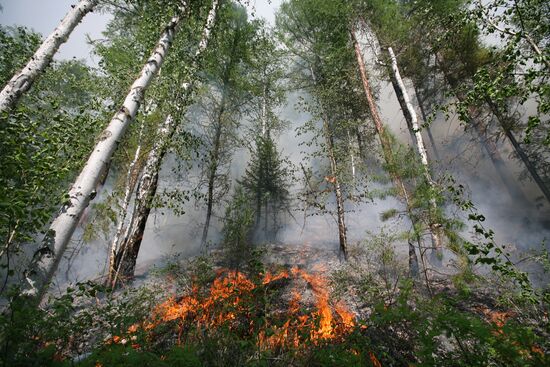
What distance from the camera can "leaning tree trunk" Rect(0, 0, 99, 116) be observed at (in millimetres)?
4578

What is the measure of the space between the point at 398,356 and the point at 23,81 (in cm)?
768

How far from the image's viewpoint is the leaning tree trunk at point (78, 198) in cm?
276

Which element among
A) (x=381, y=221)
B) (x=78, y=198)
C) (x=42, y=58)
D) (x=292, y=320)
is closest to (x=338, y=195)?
(x=381, y=221)

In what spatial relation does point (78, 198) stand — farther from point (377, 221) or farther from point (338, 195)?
point (377, 221)

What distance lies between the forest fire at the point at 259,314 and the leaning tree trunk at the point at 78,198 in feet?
3.42

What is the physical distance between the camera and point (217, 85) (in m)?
14.1

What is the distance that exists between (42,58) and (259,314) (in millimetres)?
6606

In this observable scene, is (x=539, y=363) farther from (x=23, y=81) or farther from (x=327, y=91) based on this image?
(x=327, y=91)

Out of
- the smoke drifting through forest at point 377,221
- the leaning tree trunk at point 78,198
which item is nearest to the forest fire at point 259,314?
the leaning tree trunk at point 78,198

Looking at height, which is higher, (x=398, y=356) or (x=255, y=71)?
(x=255, y=71)

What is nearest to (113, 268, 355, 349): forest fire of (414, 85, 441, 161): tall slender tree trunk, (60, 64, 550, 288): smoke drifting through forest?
(60, 64, 550, 288): smoke drifting through forest

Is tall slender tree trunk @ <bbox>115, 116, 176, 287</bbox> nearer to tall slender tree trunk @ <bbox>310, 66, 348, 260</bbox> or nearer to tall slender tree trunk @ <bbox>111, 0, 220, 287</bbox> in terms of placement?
tall slender tree trunk @ <bbox>111, 0, 220, 287</bbox>

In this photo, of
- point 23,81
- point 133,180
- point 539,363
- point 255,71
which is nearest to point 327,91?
point 255,71

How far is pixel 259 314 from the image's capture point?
628 cm
